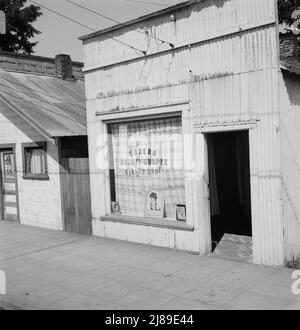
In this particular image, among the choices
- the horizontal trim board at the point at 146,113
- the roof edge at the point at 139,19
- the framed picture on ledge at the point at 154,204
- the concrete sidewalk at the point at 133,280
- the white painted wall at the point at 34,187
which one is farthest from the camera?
the white painted wall at the point at 34,187

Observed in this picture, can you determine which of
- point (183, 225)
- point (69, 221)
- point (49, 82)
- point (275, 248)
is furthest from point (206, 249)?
point (49, 82)

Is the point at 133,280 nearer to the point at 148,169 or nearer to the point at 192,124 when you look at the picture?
the point at 148,169

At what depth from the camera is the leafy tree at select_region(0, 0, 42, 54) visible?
33.8 m

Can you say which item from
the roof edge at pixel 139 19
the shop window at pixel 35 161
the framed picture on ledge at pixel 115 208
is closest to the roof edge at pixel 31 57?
the shop window at pixel 35 161

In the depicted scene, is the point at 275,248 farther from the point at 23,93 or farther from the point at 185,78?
the point at 23,93

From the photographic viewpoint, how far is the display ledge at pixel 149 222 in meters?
8.70

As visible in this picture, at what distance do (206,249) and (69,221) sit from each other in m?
4.32

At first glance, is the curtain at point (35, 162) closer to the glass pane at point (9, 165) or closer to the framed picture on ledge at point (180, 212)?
the glass pane at point (9, 165)

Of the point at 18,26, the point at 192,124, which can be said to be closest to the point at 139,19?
the point at 192,124

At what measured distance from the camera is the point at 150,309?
591cm

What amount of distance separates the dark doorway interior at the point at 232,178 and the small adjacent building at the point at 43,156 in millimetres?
3410

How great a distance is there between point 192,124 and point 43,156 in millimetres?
5345

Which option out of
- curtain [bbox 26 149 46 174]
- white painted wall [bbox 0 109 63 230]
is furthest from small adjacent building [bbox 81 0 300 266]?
curtain [bbox 26 149 46 174]

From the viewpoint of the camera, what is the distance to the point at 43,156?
12.0 m
